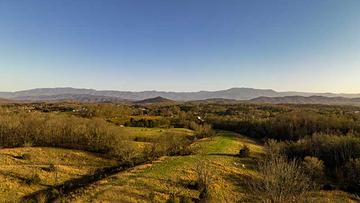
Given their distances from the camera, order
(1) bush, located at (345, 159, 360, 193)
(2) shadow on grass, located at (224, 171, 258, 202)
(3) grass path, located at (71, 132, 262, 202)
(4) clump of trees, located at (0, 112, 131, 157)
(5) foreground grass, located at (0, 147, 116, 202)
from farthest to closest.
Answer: (4) clump of trees, located at (0, 112, 131, 157) → (1) bush, located at (345, 159, 360, 193) → (2) shadow on grass, located at (224, 171, 258, 202) → (5) foreground grass, located at (0, 147, 116, 202) → (3) grass path, located at (71, 132, 262, 202)

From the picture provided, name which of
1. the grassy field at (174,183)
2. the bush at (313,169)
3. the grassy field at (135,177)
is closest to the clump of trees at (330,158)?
the bush at (313,169)

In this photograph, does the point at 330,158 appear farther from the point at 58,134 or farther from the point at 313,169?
the point at 58,134

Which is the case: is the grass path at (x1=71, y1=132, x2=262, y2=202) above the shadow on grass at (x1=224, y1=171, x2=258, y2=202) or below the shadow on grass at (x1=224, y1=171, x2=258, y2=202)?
above

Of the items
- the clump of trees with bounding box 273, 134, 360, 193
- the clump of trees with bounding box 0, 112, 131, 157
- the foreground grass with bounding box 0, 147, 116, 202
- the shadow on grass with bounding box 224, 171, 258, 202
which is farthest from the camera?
the clump of trees with bounding box 0, 112, 131, 157

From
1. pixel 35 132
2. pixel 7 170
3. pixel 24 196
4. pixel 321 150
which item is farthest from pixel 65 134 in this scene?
pixel 321 150

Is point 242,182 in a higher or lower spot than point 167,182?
lower

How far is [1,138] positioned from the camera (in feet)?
199

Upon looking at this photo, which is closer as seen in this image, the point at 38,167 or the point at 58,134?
the point at 38,167

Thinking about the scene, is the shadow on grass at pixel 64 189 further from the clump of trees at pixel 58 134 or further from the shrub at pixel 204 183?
the clump of trees at pixel 58 134

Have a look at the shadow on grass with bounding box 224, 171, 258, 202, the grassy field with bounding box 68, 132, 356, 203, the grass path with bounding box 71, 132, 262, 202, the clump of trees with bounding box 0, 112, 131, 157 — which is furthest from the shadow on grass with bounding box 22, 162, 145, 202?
the shadow on grass with bounding box 224, 171, 258, 202

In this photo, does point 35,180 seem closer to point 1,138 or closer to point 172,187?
point 172,187

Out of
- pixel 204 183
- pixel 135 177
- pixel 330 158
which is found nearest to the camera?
pixel 204 183

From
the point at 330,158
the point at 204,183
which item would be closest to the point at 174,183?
A: the point at 204,183

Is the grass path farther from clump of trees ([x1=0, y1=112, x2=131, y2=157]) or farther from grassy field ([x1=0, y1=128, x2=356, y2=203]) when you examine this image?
clump of trees ([x1=0, y1=112, x2=131, y2=157])
